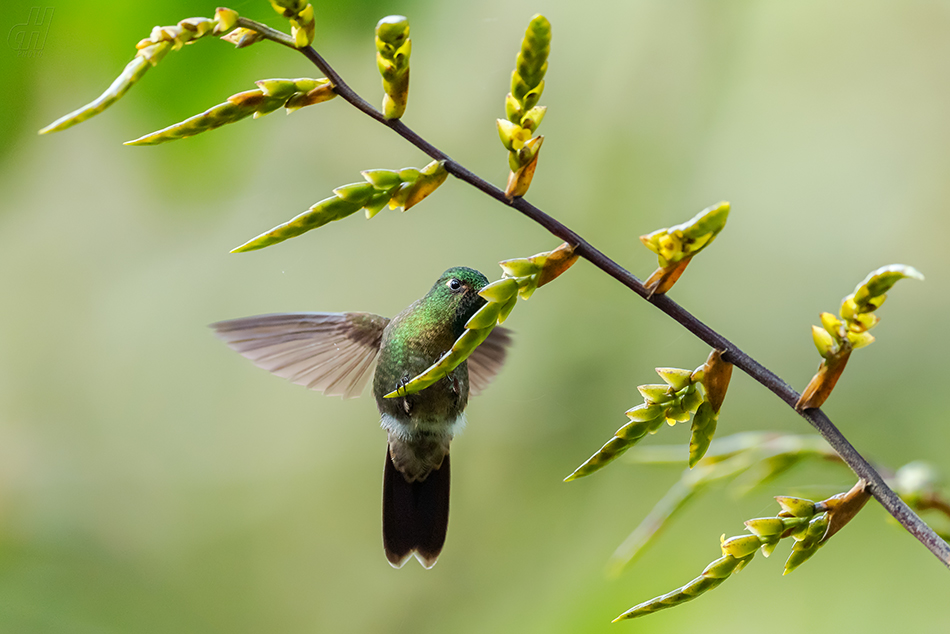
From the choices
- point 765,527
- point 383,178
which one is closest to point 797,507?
point 765,527

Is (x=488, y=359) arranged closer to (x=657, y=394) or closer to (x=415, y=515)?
(x=415, y=515)

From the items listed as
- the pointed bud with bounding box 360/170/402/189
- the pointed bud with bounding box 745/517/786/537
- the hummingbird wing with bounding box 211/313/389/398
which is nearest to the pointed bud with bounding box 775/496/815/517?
the pointed bud with bounding box 745/517/786/537

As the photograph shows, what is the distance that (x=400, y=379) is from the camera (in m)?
1.11

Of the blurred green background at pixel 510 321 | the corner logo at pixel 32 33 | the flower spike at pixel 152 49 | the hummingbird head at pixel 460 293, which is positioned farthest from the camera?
the blurred green background at pixel 510 321

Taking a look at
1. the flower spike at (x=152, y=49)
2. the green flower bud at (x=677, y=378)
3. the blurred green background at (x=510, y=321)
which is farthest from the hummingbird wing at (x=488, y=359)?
the blurred green background at (x=510, y=321)

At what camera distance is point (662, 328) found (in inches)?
107

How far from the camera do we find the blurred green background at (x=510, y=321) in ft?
7.85

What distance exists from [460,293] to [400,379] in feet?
0.72

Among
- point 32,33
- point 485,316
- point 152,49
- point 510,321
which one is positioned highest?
point 152,49

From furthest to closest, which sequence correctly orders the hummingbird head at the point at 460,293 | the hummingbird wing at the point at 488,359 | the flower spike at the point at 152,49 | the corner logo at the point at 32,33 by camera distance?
the corner logo at the point at 32,33
the hummingbird wing at the point at 488,359
the hummingbird head at the point at 460,293
the flower spike at the point at 152,49

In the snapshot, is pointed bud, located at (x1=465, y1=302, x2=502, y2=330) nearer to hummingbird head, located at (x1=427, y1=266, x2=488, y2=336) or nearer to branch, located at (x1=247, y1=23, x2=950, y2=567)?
branch, located at (x1=247, y1=23, x2=950, y2=567)

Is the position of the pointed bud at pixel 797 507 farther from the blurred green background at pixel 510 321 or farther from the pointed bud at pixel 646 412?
the blurred green background at pixel 510 321

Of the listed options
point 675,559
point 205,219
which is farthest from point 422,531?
point 205,219

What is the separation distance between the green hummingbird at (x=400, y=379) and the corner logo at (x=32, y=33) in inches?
40.0
